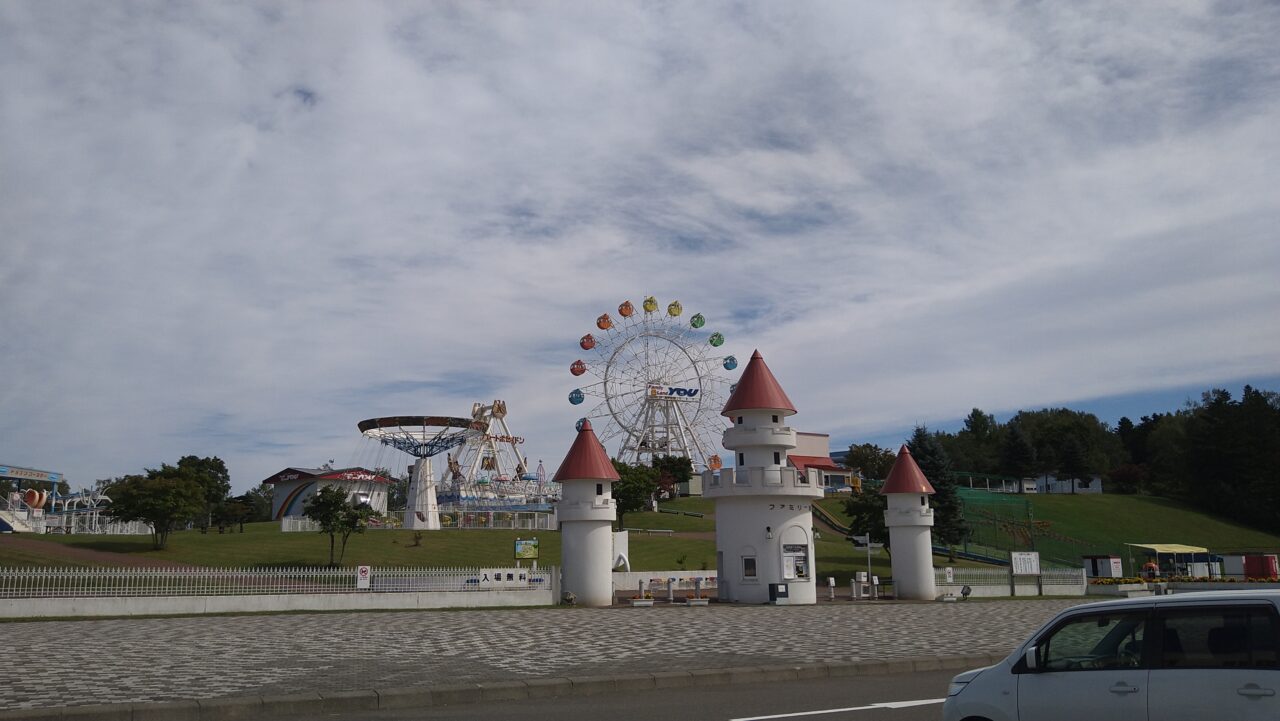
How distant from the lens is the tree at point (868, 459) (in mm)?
114125

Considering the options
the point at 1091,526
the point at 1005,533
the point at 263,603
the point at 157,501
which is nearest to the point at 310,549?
the point at 157,501

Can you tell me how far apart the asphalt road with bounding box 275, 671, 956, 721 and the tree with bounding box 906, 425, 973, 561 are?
44832 millimetres

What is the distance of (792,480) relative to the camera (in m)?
37.8

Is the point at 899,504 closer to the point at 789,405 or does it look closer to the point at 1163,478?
the point at 789,405

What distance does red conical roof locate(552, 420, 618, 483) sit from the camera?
37.1 meters

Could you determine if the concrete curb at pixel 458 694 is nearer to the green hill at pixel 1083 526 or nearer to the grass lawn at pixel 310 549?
the grass lawn at pixel 310 549

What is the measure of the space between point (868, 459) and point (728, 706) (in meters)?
109

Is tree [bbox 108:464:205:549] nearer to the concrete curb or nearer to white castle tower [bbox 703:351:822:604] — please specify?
white castle tower [bbox 703:351:822:604]

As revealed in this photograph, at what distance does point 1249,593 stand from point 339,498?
46824 millimetres

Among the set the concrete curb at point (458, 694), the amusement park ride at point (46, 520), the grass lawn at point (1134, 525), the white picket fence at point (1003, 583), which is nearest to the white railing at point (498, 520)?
the amusement park ride at point (46, 520)

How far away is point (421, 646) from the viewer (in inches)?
769

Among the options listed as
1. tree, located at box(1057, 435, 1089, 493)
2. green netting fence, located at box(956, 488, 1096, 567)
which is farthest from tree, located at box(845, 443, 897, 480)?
green netting fence, located at box(956, 488, 1096, 567)

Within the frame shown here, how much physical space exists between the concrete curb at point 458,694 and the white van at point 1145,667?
23.5 feet

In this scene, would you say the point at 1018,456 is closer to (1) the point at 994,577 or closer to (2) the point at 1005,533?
(2) the point at 1005,533
